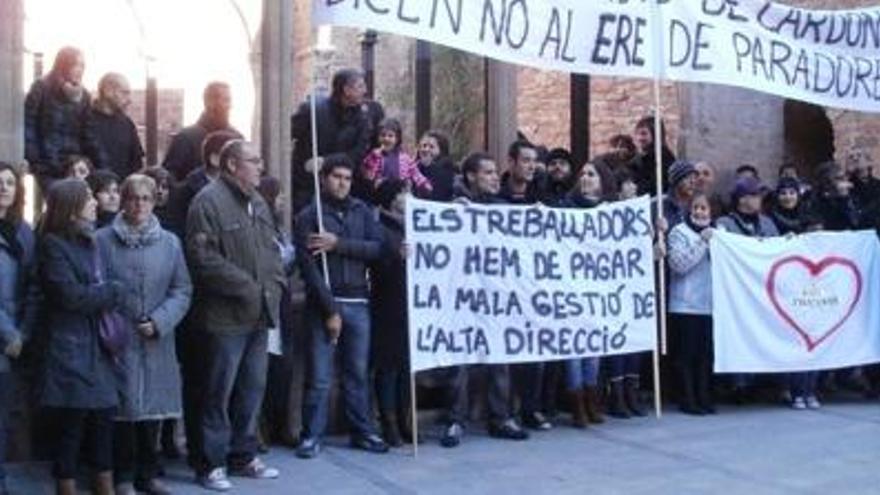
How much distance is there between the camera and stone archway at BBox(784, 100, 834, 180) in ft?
54.9

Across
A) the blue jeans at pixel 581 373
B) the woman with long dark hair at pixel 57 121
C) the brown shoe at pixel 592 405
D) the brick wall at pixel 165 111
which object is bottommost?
the brown shoe at pixel 592 405

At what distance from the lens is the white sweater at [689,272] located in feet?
33.8

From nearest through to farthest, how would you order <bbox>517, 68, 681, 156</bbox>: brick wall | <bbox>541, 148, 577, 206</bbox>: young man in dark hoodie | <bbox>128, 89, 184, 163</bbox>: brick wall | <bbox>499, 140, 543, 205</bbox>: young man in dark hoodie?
<bbox>499, 140, 543, 205</bbox>: young man in dark hoodie < <bbox>541, 148, 577, 206</bbox>: young man in dark hoodie < <bbox>128, 89, 184, 163</bbox>: brick wall < <bbox>517, 68, 681, 156</bbox>: brick wall

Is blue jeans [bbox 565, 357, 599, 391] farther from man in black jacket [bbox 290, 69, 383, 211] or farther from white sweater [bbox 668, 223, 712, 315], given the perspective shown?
man in black jacket [bbox 290, 69, 383, 211]

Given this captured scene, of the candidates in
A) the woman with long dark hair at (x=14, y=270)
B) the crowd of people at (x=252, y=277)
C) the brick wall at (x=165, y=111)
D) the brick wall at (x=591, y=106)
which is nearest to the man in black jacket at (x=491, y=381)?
the crowd of people at (x=252, y=277)

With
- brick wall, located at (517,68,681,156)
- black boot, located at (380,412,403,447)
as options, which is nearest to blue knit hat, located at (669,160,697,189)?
black boot, located at (380,412,403,447)

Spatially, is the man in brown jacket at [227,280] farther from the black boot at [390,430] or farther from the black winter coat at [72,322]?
the black boot at [390,430]

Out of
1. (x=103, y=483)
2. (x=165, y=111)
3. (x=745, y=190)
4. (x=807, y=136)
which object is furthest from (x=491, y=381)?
(x=807, y=136)

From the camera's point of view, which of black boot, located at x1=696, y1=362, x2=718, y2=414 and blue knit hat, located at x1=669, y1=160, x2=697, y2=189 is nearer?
black boot, located at x1=696, y1=362, x2=718, y2=414

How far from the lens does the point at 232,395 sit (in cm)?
805

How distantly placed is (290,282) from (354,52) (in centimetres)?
990

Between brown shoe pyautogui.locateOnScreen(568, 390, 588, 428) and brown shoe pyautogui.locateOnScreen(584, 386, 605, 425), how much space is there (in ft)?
0.28

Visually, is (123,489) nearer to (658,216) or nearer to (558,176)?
(558,176)

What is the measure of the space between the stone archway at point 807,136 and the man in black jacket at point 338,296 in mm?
8849
